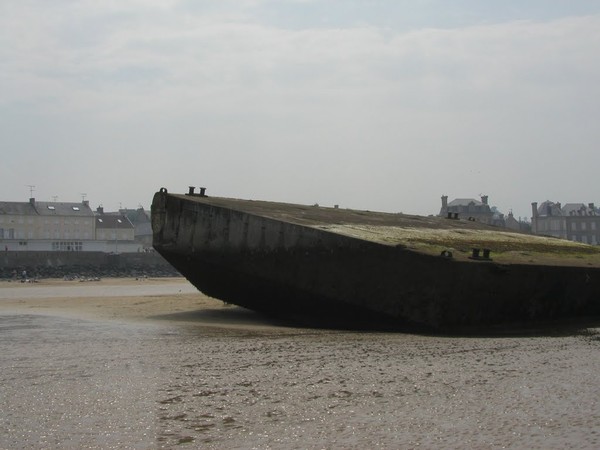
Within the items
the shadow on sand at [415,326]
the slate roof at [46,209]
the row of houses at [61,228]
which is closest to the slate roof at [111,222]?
the row of houses at [61,228]

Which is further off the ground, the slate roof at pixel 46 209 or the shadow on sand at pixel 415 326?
the slate roof at pixel 46 209

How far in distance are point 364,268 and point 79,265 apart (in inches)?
1848

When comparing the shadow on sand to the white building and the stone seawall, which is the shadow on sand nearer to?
the stone seawall

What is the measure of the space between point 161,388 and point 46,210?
76651mm

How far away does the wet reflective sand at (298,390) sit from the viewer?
5.78 metres

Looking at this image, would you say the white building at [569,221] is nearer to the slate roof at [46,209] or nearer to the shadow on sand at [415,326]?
the slate roof at [46,209]

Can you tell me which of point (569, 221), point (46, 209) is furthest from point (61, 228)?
point (569, 221)

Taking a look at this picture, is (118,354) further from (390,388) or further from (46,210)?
(46,210)

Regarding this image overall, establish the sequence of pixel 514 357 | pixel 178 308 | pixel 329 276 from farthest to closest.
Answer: pixel 178 308
pixel 329 276
pixel 514 357

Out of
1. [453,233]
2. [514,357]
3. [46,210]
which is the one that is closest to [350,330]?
[514,357]

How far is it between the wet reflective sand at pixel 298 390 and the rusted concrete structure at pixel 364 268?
0.73 meters

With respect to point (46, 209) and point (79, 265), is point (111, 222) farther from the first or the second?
point (79, 265)

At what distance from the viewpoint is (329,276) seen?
479 inches

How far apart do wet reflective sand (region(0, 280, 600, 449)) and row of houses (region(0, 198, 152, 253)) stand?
6890 cm
